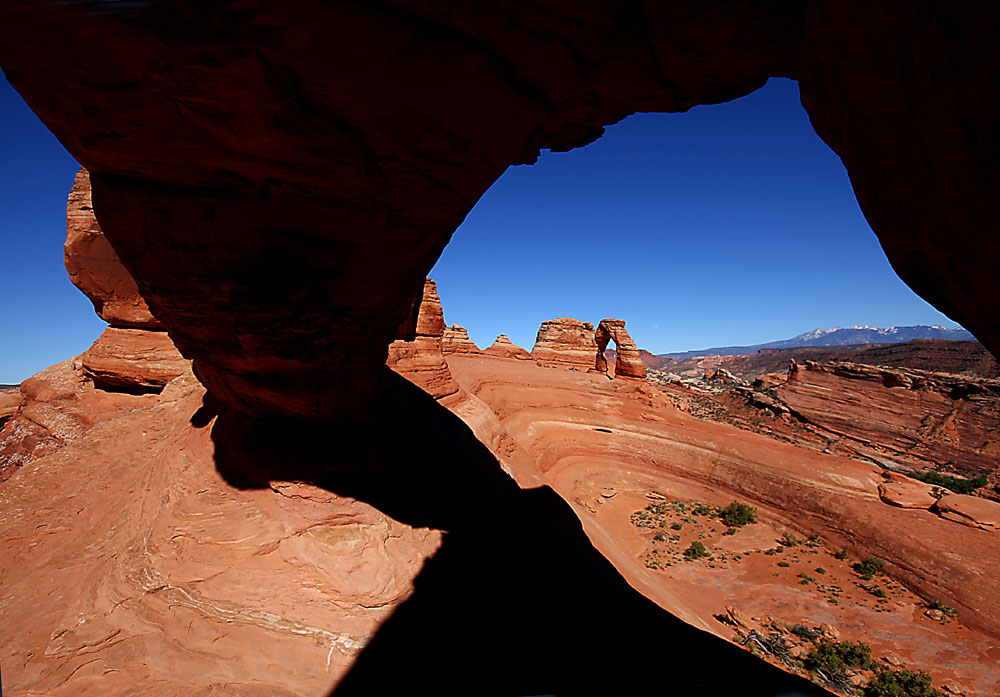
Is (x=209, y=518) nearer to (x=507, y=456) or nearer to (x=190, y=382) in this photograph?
(x=190, y=382)

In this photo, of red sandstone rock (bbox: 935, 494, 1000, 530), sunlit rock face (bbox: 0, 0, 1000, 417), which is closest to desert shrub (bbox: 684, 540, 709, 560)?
red sandstone rock (bbox: 935, 494, 1000, 530)

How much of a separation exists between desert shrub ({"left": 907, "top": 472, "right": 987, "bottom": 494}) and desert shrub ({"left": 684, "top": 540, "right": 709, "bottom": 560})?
1179cm

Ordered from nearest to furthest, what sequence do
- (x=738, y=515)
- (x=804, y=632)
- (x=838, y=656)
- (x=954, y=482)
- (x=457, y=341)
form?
(x=838, y=656), (x=804, y=632), (x=738, y=515), (x=954, y=482), (x=457, y=341)

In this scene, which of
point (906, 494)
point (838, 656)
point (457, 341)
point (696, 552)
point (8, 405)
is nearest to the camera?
Answer: point (838, 656)

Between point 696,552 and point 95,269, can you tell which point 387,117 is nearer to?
point 95,269

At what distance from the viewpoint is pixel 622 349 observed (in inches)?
910

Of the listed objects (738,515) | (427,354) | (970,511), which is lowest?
(738,515)

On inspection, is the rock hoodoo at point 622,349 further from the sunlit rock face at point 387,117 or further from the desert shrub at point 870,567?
the sunlit rock face at point 387,117

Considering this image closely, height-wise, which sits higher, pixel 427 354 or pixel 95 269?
pixel 95 269

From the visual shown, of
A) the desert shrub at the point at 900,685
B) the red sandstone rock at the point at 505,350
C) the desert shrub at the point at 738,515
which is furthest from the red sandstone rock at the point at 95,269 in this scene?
the red sandstone rock at the point at 505,350

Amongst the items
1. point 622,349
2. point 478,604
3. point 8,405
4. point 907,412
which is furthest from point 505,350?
point 478,604

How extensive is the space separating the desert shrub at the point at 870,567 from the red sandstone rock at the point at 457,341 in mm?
25435

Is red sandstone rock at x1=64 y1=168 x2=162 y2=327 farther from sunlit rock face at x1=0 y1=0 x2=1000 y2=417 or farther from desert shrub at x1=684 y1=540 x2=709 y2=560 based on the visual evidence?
desert shrub at x1=684 y1=540 x2=709 y2=560

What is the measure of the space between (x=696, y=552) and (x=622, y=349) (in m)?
13.7
